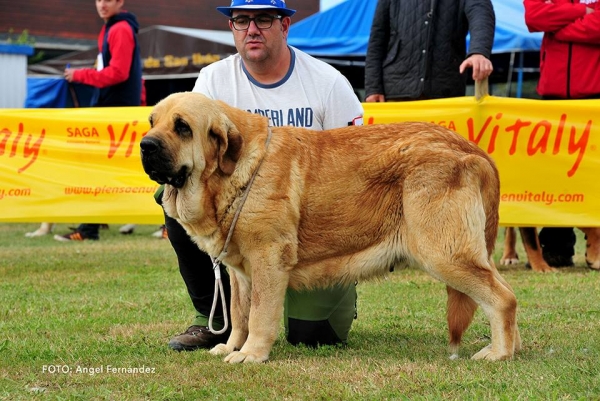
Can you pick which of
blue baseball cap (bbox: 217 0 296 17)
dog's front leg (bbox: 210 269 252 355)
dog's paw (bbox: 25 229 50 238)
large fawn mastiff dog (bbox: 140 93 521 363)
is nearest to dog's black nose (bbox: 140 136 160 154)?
large fawn mastiff dog (bbox: 140 93 521 363)

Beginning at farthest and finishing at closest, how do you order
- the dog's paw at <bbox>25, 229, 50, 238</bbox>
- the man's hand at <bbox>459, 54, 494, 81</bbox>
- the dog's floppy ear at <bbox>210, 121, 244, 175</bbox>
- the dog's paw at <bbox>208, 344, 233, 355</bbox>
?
the dog's paw at <bbox>25, 229, 50, 238</bbox>, the man's hand at <bbox>459, 54, 494, 81</bbox>, the dog's paw at <bbox>208, 344, 233, 355</bbox>, the dog's floppy ear at <bbox>210, 121, 244, 175</bbox>

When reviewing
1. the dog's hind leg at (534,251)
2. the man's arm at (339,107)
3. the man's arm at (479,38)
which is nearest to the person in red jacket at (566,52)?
the dog's hind leg at (534,251)

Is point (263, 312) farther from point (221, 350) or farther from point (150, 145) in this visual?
point (150, 145)

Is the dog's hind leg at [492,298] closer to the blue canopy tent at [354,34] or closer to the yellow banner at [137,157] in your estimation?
the yellow banner at [137,157]

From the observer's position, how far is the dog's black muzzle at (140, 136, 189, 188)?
3846 millimetres

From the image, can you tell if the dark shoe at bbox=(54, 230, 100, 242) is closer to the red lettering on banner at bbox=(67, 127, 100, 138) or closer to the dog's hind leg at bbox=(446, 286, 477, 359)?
the red lettering on banner at bbox=(67, 127, 100, 138)

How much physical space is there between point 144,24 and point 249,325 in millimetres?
21647

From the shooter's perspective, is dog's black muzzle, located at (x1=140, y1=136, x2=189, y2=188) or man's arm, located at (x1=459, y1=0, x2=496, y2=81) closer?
dog's black muzzle, located at (x1=140, y1=136, x2=189, y2=188)

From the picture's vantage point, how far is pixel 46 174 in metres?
8.16

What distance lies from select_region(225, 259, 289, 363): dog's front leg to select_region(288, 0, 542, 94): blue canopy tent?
10.0 metres

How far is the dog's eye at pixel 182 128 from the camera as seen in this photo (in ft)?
13.0

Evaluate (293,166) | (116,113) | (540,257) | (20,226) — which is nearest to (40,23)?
(20,226)

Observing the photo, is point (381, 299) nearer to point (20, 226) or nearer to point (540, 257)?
point (540, 257)

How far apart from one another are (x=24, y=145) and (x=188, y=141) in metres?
4.61
